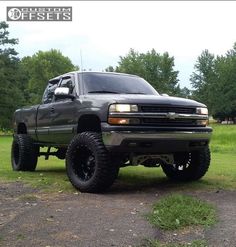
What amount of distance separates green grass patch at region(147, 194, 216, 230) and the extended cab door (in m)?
Answer: 2.49

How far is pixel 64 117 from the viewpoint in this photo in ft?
28.0

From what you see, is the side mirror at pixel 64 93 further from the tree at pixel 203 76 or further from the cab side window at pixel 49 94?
the tree at pixel 203 76

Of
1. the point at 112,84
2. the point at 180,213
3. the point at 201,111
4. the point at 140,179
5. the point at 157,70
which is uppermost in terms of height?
the point at 157,70

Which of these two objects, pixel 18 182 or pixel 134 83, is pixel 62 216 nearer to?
pixel 18 182

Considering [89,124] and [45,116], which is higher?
[45,116]

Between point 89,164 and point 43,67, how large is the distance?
77353 mm

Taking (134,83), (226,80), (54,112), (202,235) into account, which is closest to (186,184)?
(134,83)

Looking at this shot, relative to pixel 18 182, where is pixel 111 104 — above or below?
above

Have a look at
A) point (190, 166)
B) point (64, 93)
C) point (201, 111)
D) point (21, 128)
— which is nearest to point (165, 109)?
point (201, 111)

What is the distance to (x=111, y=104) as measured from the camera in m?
7.13

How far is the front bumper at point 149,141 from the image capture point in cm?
700

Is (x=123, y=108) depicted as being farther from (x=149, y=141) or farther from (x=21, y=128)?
(x=21, y=128)

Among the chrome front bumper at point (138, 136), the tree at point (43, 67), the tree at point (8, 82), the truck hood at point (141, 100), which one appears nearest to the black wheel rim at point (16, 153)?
the truck hood at point (141, 100)

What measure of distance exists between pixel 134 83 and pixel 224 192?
2.72 metres
